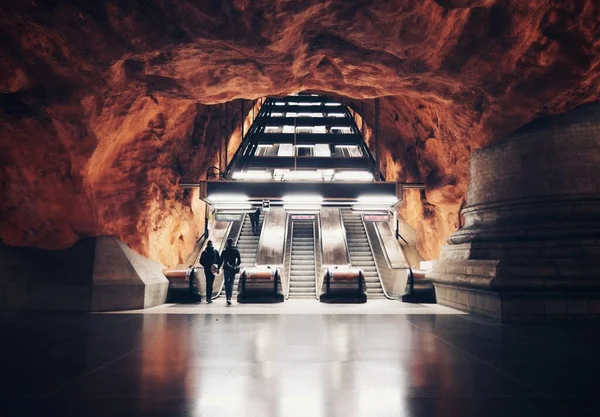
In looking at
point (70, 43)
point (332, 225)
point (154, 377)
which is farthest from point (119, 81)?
point (332, 225)

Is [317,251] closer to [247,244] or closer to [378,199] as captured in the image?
[247,244]

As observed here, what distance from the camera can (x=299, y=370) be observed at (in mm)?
3492

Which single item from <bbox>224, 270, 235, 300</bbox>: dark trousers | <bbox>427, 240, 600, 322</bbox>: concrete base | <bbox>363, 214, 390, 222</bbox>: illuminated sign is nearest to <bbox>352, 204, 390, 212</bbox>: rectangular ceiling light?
<bbox>363, 214, 390, 222</bbox>: illuminated sign

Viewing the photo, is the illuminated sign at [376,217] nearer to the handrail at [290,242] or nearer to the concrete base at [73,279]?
the handrail at [290,242]

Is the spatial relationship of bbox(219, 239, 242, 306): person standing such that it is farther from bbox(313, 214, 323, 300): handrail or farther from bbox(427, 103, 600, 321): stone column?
bbox(427, 103, 600, 321): stone column

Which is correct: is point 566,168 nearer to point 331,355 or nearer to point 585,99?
point 585,99

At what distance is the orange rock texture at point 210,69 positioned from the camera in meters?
5.89

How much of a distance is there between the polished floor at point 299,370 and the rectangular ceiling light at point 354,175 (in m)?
11.2

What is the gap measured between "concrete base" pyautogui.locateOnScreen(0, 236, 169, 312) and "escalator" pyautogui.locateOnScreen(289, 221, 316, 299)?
4.98 meters

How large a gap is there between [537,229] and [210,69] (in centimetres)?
613

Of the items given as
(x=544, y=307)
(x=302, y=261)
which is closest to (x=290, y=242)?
(x=302, y=261)

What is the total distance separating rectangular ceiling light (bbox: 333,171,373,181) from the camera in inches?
667

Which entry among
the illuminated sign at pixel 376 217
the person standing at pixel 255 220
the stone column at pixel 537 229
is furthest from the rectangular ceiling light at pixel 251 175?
the stone column at pixel 537 229

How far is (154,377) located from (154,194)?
8331 mm
